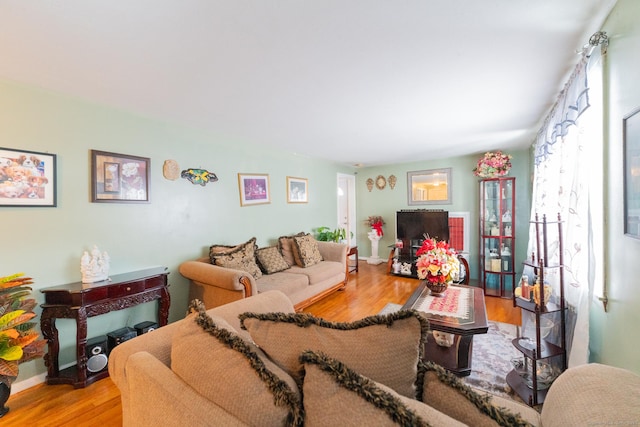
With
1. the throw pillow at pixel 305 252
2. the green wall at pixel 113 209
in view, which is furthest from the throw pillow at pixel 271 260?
the green wall at pixel 113 209

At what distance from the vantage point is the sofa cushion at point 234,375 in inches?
28.2

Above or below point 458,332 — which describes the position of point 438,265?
above

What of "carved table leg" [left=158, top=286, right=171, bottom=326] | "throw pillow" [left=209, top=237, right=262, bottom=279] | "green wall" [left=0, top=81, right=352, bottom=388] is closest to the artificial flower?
"green wall" [left=0, top=81, right=352, bottom=388]

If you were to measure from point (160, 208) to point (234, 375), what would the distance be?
253cm

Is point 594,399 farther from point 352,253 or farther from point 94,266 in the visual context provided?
point 352,253

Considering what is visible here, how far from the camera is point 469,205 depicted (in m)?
4.90

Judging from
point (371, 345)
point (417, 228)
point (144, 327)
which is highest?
point (417, 228)

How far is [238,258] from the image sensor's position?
308 centimetres

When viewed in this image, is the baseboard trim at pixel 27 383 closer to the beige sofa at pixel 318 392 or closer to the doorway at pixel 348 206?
the beige sofa at pixel 318 392

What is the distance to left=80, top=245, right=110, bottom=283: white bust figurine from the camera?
2.17m

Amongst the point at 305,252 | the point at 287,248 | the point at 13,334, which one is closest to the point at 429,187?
the point at 305,252

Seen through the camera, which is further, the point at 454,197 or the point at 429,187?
the point at 429,187

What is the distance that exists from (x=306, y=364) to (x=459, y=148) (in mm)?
4414

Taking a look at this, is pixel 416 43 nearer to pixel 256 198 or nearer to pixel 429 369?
pixel 429 369
